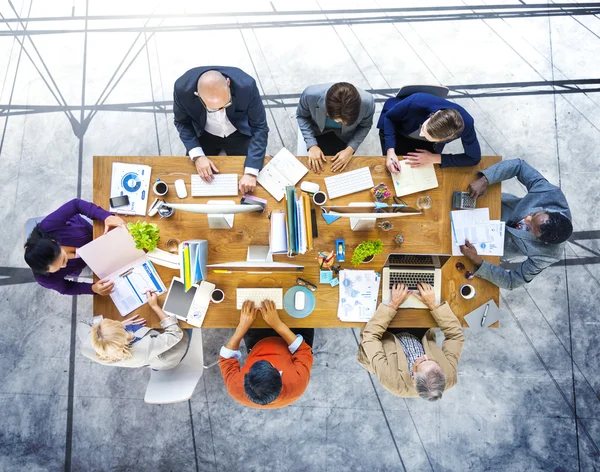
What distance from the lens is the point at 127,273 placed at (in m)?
2.31

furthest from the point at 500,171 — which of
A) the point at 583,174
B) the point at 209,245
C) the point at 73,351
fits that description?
the point at 73,351

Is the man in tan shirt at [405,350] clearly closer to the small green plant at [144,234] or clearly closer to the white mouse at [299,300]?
the white mouse at [299,300]

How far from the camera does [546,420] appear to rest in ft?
10.1

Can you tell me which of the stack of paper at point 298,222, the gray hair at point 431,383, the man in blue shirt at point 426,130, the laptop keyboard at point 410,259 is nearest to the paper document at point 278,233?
the stack of paper at point 298,222

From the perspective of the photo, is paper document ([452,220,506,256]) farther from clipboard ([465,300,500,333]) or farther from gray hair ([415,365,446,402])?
gray hair ([415,365,446,402])

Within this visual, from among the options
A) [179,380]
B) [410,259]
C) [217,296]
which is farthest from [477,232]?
[179,380]

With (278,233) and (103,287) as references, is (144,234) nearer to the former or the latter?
(103,287)

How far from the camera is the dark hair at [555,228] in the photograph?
211cm

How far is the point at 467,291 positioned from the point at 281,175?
141 centimetres

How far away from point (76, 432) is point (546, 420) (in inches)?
158

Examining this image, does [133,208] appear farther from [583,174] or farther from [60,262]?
[583,174]

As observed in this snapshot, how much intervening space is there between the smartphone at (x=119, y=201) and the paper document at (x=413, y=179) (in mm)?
1742

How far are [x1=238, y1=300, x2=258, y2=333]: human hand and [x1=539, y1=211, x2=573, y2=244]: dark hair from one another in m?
1.80

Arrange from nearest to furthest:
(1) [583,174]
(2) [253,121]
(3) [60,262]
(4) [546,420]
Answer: (3) [60,262] < (2) [253,121] < (4) [546,420] < (1) [583,174]
